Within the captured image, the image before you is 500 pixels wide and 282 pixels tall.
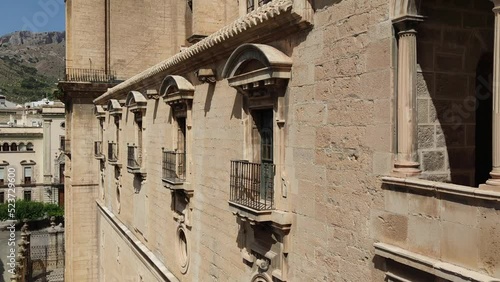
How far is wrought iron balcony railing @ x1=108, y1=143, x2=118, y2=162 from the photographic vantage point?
56.7ft

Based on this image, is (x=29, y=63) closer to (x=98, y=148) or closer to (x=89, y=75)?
(x=89, y=75)

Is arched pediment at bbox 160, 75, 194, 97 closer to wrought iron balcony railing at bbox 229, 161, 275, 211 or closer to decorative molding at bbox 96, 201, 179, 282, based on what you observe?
wrought iron balcony railing at bbox 229, 161, 275, 211

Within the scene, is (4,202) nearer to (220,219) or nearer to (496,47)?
(220,219)

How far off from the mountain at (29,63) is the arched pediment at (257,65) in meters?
101

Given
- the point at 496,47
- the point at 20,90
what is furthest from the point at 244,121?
the point at 20,90

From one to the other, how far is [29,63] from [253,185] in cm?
13528

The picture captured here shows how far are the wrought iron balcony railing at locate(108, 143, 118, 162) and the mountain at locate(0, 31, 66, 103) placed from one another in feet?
291

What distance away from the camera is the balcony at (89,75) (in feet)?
74.7

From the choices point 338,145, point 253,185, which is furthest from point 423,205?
point 253,185

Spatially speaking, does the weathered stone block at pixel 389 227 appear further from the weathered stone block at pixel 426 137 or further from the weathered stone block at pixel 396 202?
the weathered stone block at pixel 426 137

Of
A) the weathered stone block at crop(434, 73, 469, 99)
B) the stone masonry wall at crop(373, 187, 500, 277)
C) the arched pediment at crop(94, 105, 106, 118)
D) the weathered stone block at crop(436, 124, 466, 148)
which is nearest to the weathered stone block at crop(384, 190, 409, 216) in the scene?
the stone masonry wall at crop(373, 187, 500, 277)

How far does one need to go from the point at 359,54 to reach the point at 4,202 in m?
50.1

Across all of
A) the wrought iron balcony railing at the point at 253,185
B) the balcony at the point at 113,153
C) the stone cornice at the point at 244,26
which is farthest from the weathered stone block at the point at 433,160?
the balcony at the point at 113,153

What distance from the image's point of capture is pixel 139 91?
14117mm
